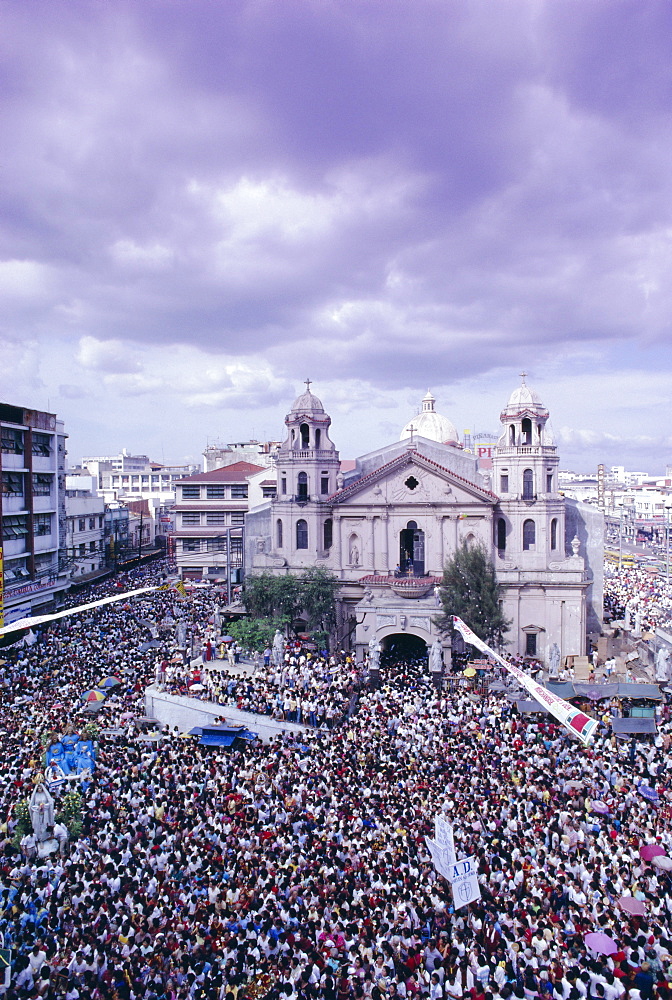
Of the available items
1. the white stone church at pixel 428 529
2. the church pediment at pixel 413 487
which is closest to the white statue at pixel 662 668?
the white stone church at pixel 428 529

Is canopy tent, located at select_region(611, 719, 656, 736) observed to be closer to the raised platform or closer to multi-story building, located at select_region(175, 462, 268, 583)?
the raised platform

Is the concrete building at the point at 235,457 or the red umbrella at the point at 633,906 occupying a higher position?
the concrete building at the point at 235,457

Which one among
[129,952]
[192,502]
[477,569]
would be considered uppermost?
[192,502]

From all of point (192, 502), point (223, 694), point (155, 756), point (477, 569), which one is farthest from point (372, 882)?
point (192, 502)

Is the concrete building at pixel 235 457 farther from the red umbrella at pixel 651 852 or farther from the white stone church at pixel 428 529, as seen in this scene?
the red umbrella at pixel 651 852

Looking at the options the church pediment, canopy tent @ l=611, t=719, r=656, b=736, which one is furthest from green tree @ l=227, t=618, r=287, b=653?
canopy tent @ l=611, t=719, r=656, b=736

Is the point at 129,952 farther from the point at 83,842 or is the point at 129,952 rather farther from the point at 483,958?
the point at 483,958
